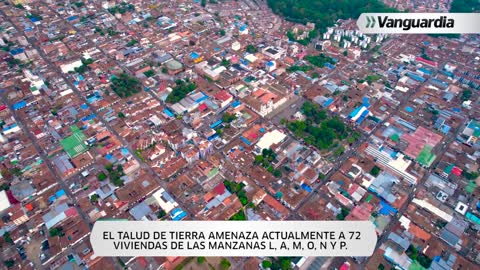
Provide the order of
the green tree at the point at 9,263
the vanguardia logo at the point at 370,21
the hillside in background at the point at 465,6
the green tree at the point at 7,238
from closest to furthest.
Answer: the green tree at the point at 9,263
the green tree at the point at 7,238
the vanguardia logo at the point at 370,21
the hillside in background at the point at 465,6

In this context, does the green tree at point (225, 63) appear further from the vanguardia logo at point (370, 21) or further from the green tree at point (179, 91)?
the vanguardia logo at point (370, 21)

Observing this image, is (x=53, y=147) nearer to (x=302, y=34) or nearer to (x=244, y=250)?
(x=244, y=250)

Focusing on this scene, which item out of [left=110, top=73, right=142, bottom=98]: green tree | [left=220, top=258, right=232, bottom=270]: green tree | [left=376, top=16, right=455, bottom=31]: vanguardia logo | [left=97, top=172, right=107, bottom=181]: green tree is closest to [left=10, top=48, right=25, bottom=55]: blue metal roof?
[left=110, top=73, right=142, bottom=98]: green tree

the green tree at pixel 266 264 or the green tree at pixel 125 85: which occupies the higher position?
the green tree at pixel 125 85

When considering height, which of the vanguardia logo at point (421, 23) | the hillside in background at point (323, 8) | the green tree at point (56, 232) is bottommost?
the green tree at point (56, 232)

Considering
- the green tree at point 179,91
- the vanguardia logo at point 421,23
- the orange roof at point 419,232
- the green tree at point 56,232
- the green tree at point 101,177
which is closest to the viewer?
the green tree at point 56,232

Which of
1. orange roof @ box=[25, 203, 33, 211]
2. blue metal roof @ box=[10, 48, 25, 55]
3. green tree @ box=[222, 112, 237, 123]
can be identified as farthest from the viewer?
blue metal roof @ box=[10, 48, 25, 55]

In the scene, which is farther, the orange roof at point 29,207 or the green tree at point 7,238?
the orange roof at point 29,207

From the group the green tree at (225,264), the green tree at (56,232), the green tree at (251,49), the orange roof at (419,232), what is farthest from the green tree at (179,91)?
the orange roof at (419,232)

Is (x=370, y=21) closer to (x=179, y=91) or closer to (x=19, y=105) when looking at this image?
(x=179, y=91)

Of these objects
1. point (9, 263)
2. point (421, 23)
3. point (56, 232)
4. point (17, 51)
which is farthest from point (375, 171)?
point (17, 51)

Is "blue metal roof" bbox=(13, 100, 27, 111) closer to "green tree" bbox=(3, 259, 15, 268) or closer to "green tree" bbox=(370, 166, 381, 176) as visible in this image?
"green tree" bbox=(3, 259, 15, 268)
